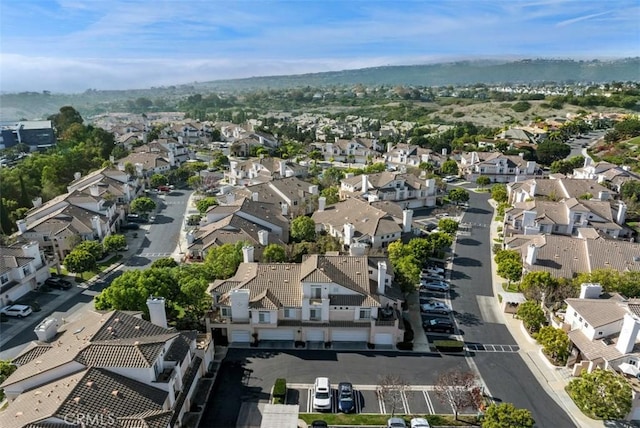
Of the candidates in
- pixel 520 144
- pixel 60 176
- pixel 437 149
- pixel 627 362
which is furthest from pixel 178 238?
pixel 520 144

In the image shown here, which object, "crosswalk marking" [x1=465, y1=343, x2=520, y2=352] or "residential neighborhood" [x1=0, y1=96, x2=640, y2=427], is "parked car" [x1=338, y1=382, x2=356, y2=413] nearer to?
"residential neighborhood" [x1=0, y1=96, x2=640, y2=427]

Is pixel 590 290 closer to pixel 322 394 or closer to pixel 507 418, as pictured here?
pixel 507 418

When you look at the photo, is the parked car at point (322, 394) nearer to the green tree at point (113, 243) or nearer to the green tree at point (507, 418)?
the green tree at point (507, 418)

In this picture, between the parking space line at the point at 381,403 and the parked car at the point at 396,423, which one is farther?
the parking space line at the point at 381,403

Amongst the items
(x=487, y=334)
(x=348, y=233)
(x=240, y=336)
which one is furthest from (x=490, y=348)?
(x=348, y=233)

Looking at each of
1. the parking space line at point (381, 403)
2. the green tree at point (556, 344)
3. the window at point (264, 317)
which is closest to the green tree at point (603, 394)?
the green tree at point (556, 344)

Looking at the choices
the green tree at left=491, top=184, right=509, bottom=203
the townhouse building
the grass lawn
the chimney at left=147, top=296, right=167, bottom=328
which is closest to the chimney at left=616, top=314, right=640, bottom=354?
the grass lawn

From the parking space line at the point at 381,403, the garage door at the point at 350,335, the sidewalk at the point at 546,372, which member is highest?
the garage door at the point at 350,335
